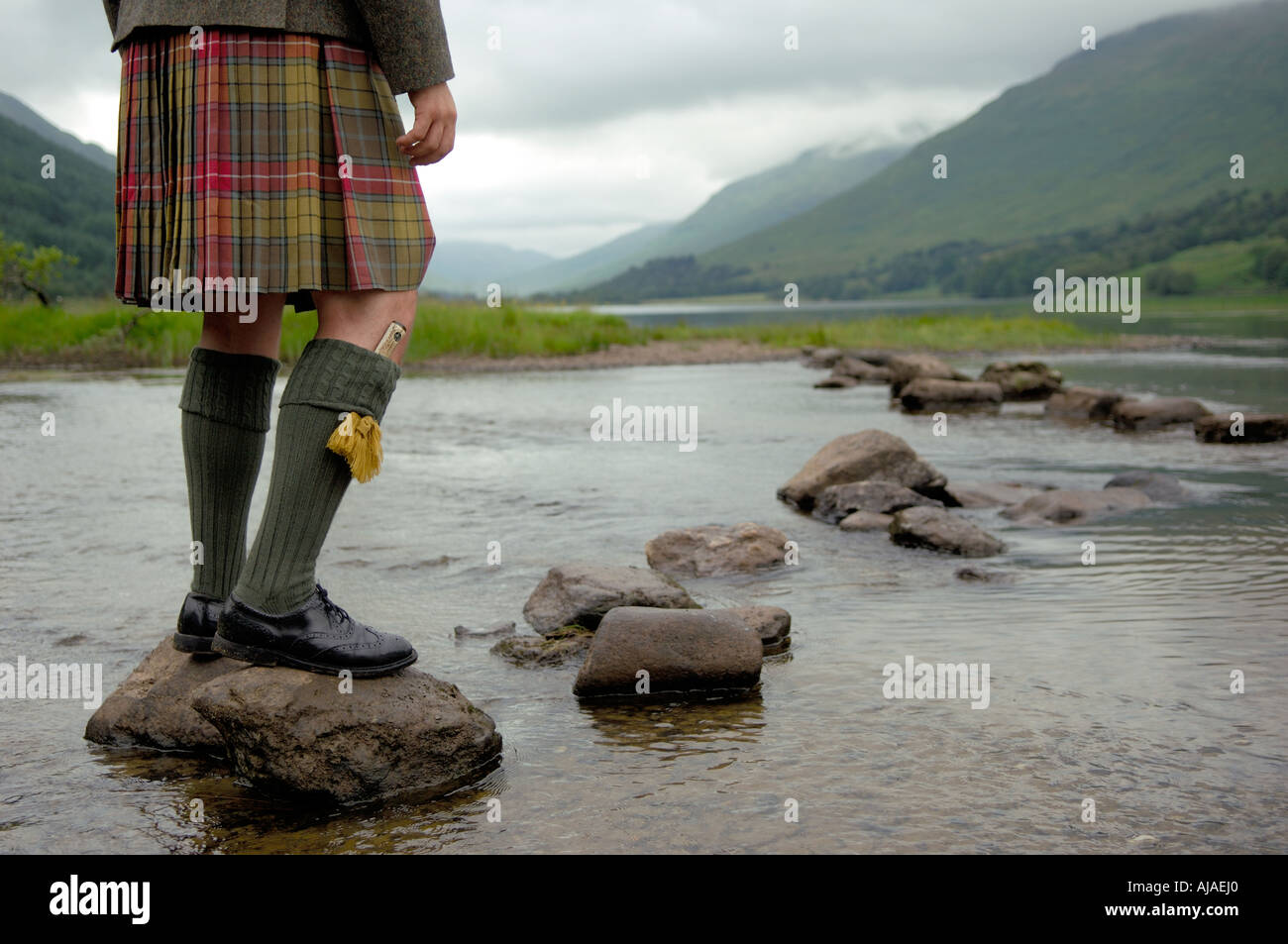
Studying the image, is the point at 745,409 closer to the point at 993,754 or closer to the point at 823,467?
the point at 823,467

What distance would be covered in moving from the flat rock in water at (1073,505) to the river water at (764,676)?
20cm

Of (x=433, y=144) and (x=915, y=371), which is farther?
(x=915, y=371)

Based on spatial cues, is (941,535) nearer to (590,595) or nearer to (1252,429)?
(590,595)

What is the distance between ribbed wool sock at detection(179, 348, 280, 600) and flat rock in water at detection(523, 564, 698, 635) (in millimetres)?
1532

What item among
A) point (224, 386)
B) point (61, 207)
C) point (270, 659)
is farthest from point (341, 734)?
point (61, 207)

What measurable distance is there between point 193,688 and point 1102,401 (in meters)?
14.5

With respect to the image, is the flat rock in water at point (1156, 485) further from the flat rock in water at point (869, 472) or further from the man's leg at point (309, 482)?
the man's leg at point (309, 482)

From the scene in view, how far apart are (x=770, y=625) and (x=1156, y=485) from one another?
5147mm

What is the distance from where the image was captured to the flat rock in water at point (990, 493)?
8.27m

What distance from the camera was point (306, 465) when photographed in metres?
2.84

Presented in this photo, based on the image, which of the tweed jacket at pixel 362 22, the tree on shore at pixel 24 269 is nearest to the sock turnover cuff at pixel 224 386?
the tweed jacket at pixel 362 22

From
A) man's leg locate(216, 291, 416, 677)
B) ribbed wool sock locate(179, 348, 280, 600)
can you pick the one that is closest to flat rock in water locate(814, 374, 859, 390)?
ribbed wool sock locate(179, 348, 280, 600)
